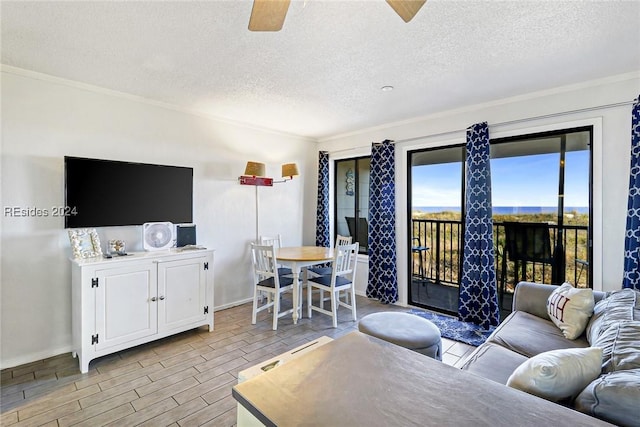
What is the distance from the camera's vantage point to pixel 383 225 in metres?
4.23

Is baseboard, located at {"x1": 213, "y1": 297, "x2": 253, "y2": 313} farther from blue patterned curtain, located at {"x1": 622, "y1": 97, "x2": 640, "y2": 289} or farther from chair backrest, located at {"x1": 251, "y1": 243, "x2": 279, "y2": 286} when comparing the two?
blue patterned curtain, located at {"x1": 622, "y1": 97, "x2": 640, "y2": 289}

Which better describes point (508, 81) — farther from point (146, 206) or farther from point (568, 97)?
point (146, 206)

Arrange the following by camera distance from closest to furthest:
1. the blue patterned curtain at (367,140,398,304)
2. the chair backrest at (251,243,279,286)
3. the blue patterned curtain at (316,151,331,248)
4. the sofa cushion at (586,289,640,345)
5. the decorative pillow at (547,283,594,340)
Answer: the sofa cushion at (586,289,640,345) → the decorative pillow at (547,283,594,340) → the chair backrest at (251,243,279,286) → the blue patterned curtain at (367,140,398,304) → the blue patterned curtain at (316,151,331,248)

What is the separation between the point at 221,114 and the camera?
3801 millimetres

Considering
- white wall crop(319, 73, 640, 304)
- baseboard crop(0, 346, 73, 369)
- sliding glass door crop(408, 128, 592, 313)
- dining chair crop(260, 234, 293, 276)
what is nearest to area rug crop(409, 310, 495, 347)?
sliding glass door crop(408, 128, 592, 313)

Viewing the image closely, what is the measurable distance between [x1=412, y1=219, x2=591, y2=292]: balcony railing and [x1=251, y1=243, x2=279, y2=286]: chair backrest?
90.3 inches

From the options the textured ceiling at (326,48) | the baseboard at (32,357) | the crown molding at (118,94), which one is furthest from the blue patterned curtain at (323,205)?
the baseboard at (32,357)

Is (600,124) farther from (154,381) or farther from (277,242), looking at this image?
(154,381)

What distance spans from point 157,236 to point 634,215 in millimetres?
4476

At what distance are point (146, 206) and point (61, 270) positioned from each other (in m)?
0.93

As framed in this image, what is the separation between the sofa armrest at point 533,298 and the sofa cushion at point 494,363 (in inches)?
34.5

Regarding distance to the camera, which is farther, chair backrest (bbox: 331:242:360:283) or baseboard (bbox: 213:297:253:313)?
baseboard (bbox: 213:297:253:313)

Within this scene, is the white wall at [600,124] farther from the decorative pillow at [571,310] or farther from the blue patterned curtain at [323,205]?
the blue patterned curtain at [323,205]

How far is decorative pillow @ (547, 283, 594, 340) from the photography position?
2100mm
